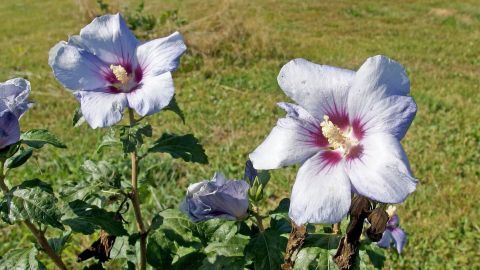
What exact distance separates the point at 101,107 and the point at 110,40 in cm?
27

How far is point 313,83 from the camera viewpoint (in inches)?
46.3

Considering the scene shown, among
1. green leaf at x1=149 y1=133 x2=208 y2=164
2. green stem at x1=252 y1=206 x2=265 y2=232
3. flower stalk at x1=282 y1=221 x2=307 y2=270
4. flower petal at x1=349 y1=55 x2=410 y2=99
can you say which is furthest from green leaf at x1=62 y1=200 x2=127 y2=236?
flower petal at x1=349 y1=55 x2=410 y2=99

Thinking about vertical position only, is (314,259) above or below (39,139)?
below

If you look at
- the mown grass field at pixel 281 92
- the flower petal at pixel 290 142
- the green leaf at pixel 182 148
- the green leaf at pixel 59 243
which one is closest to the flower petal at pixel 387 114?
the flower petal at pixel 290 142

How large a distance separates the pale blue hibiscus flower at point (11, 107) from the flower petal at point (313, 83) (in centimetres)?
58

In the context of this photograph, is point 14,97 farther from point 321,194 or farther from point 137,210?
point 321,194

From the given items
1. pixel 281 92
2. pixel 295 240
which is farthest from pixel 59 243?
pixel 281 92

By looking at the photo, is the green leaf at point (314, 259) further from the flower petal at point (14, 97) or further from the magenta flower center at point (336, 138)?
the flower petal at point (14, 97)

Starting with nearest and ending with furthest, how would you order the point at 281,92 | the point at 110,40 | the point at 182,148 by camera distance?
the point at 110,40 < the point at 182,148 < the point at 281,92

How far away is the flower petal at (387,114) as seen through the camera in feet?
3.51

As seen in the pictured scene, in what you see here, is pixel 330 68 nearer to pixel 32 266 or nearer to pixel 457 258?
pixel 32 266

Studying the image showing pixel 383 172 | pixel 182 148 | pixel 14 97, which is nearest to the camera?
pixel 383 172

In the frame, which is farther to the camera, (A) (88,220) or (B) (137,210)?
(B) (137,210)

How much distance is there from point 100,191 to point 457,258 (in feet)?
7.75
